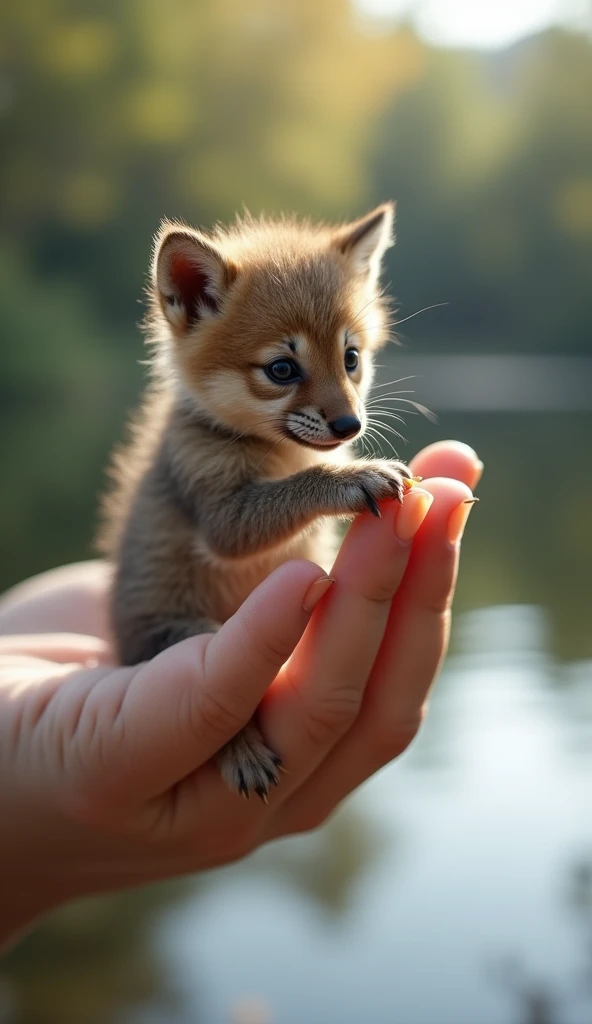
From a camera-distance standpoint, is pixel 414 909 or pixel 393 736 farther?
pixel 414 909

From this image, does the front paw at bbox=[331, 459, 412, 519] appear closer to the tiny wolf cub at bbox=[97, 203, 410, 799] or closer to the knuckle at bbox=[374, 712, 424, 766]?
the tiny wolf cub at bbox=[97, 203, 410, 799]

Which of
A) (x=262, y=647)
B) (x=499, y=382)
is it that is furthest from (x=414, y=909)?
(x=499, y=382)

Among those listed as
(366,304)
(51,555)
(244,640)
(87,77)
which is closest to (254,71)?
(87,77)

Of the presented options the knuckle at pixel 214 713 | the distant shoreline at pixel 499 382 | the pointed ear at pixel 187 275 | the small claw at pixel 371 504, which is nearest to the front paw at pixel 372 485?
the small claw at pixel 371 504

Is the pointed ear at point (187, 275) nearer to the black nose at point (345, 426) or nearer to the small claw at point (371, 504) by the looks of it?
the black nose at point (345, 426)

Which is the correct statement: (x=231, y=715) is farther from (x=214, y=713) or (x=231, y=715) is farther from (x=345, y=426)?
(x=345, y=426)

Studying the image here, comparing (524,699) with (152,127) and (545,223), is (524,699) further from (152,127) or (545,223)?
(152,127)
